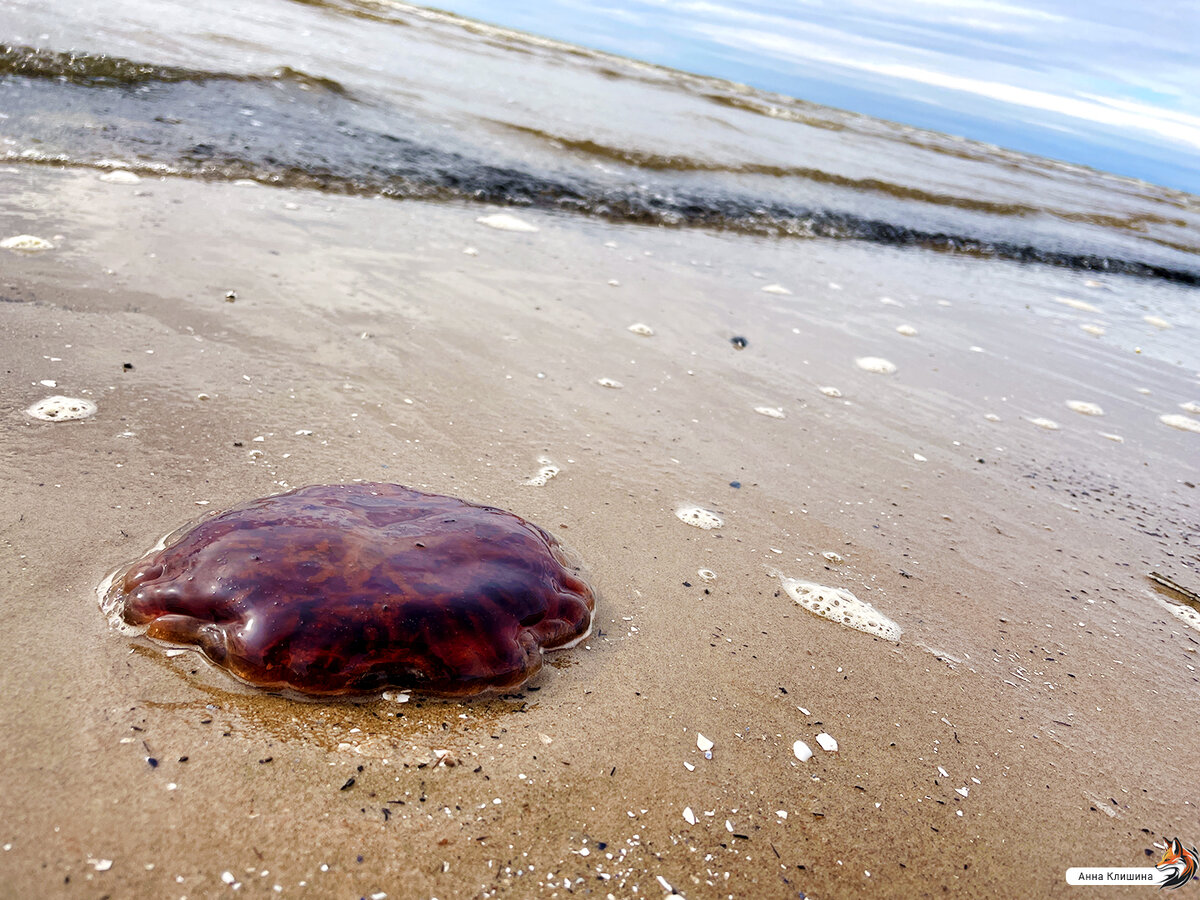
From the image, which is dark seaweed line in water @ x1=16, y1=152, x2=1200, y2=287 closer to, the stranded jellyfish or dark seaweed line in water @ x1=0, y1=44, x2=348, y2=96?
dark seaweed line in water @ x1=0, y1=44, x2=348, y2=96

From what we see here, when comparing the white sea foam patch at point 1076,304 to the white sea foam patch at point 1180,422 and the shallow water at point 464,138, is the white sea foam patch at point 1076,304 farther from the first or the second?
the white sea foam patch at point 1180,422

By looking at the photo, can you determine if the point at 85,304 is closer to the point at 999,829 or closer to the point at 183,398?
the point at 183,398

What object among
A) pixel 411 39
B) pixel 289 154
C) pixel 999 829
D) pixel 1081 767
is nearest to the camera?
pixel 999 829

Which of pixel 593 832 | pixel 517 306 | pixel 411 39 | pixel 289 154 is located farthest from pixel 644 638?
pixel 411 39

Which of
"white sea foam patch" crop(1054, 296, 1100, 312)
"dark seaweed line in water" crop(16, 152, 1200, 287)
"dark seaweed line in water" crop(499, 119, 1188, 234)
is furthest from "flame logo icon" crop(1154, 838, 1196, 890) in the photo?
"dark seaweed line in water" crop(499, 119, 1188, 234)

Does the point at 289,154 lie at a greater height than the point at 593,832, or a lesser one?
greater

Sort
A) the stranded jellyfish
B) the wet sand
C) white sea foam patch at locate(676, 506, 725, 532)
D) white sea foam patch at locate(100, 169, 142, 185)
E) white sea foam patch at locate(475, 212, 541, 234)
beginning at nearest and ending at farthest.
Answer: the wet sand, the stranded jellyfish, white sea foam patch at locate(676, 506, 725, 532), white sea foam patch at locate(100, 169, 142, 185), white sea foam patch at locate(475, 212, 541, 234)

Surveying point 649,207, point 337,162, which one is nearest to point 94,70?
point 337,162
